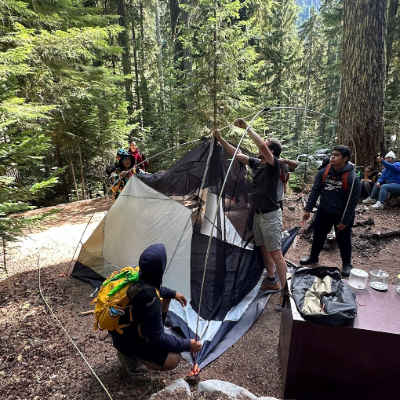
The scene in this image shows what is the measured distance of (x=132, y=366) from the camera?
237 centimetres

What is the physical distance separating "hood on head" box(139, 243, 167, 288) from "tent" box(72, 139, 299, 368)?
83cm

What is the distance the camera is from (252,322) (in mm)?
3160

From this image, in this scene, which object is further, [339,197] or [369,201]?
[369,201]

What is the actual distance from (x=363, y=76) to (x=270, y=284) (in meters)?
5.22

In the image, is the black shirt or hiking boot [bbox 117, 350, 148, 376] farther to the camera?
the black shirt

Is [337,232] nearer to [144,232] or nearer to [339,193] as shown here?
[339,193]

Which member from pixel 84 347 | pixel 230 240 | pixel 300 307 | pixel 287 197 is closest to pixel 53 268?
pixel 84 347

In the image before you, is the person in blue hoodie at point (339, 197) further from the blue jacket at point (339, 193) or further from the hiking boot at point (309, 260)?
the hiking boot at point (309, 260)

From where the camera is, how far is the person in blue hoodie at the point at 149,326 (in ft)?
6.54

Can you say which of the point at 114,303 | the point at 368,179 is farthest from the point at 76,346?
the point at 368,179

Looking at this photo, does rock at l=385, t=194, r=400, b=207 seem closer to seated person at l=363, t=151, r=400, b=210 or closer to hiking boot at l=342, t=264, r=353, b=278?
seated person at l=363, t=151, r=400, b=210

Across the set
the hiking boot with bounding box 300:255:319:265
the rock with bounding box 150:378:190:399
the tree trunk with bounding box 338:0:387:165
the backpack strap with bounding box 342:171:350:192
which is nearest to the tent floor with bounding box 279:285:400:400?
the rock with bounding box 150:378:190:399

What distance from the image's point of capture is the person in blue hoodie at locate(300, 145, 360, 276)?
3.58 metres

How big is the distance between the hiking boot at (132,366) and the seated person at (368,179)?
651 centimetres
